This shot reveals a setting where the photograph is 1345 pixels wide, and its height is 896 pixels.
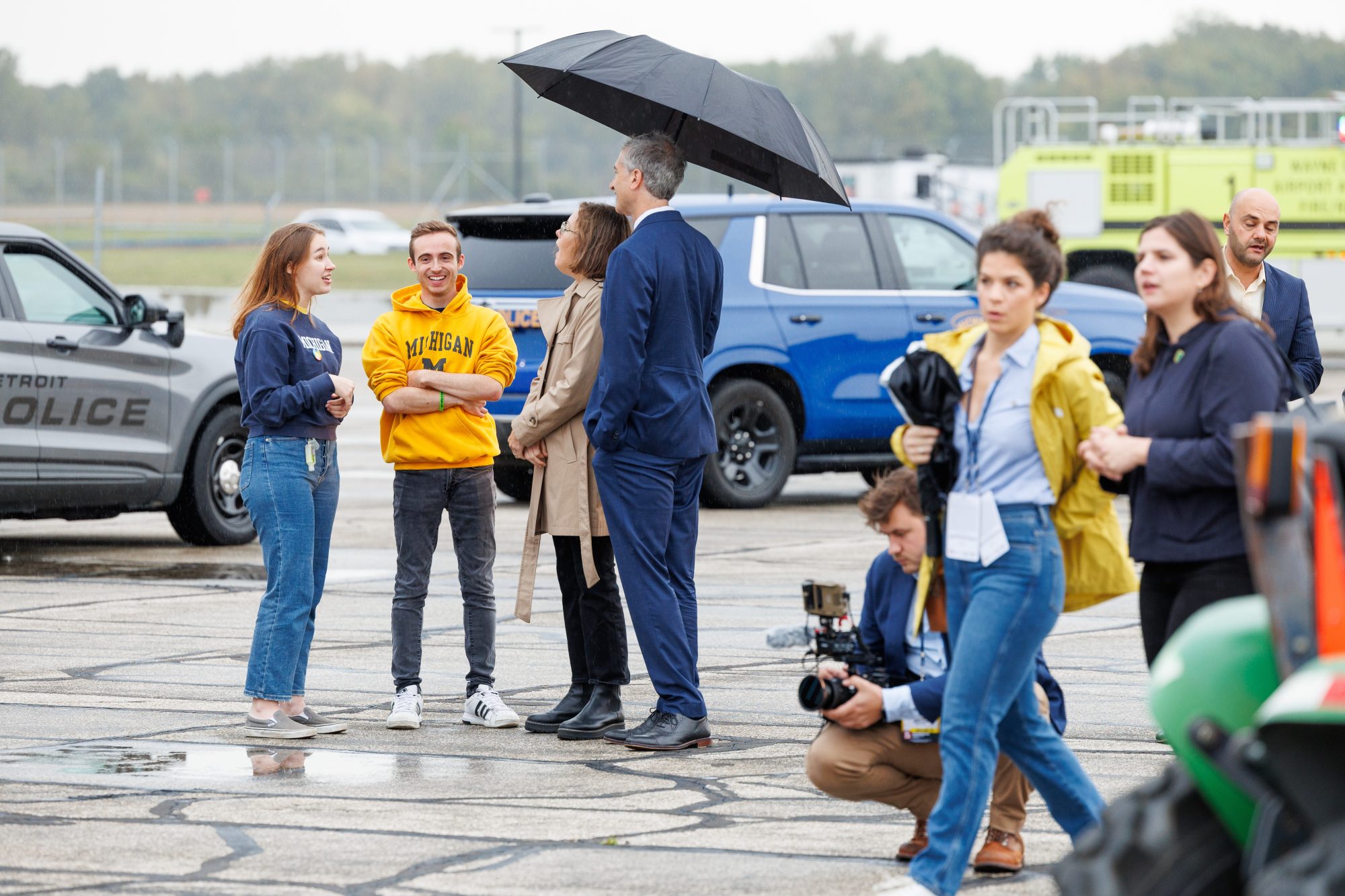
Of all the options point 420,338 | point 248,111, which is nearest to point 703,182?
point 248,111

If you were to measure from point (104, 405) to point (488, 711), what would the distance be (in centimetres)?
516

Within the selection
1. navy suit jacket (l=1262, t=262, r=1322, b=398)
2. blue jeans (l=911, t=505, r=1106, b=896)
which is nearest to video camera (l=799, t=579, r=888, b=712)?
blue jeans (l=911, t=505, r=1106, b=896)

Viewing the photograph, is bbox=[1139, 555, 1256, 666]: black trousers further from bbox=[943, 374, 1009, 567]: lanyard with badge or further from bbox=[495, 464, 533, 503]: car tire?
bbox=[495, 464, 533, 503]: car tire

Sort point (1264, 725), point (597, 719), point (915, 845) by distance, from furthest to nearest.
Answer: point (597, 719), point (915, 845), point (1264, 725)

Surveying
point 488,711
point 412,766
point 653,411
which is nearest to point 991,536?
point 653,411

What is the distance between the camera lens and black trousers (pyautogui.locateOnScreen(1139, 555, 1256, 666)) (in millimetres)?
4500

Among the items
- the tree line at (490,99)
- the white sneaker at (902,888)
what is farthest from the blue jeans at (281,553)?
the tree line at (490,99)

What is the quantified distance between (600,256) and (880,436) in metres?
7.11

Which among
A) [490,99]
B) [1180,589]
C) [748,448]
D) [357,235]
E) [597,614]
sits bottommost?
[597,614]

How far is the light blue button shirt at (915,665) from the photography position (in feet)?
15.6

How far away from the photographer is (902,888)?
4.57 meters

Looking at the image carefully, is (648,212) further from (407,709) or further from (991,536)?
(991,536)

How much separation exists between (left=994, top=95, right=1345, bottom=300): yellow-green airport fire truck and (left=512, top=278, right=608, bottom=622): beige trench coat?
715 inches

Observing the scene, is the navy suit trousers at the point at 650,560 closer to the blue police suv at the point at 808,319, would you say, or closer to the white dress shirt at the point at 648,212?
the white dress shirt at the point at 648,212
